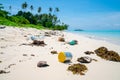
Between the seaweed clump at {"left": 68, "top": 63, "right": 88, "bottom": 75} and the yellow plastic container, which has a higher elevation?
the yellow plastic container

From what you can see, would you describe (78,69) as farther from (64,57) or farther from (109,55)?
(109,55)

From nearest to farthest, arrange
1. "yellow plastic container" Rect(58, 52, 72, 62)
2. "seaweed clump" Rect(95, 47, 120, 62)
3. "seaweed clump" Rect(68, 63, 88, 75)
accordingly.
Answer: "seaweed clump" Rect(68, 63, 88, 75) < "yellow plastic container" Rect(58, 52, 72, 62) < "seaweed clump" Rect(95, 47, 120, 62)

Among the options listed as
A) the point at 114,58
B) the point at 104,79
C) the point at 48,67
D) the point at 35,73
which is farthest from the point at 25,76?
the point at 114,58

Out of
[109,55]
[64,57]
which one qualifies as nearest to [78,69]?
[64,57]

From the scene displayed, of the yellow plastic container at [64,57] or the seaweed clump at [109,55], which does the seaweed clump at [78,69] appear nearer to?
the yellow plastic container at [64,57]

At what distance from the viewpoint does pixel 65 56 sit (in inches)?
286

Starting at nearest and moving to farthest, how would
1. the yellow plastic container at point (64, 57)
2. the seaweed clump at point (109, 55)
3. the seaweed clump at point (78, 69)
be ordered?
the seaweed clump at point (78, 69), the yellow plastic container at point (64, 57), the seaweed clump at point (109, 55)

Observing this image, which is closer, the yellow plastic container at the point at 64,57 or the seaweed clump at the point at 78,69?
the seaweed clump at the point at 78,69

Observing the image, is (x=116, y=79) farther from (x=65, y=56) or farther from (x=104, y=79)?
(x=65, y=56)

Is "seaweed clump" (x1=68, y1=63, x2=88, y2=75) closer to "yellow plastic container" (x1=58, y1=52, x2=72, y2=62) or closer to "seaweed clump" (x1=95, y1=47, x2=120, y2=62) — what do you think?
"yellow plastic container" (x1=58, y1=52, x2=72, y2=62)

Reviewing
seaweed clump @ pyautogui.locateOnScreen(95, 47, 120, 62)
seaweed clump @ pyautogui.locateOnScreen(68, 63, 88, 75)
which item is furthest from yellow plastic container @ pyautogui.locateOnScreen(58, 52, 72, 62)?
seaweed clump @ pyautogui.locateOnScreen(95, 47, 120, 62)

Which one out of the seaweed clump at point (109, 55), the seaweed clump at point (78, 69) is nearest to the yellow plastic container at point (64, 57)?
the seaweed clump at point (78, 69)

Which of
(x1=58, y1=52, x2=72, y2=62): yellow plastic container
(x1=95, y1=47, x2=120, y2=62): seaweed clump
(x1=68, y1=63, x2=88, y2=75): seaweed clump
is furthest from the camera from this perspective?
(x1=95, y1=47, x2=120, y2=62): seaweed clump

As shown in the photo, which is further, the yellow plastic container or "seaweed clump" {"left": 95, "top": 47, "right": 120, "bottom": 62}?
"seaweed clump" {"left": 95, "top": 47, "right": 120, "bottom": 62}
